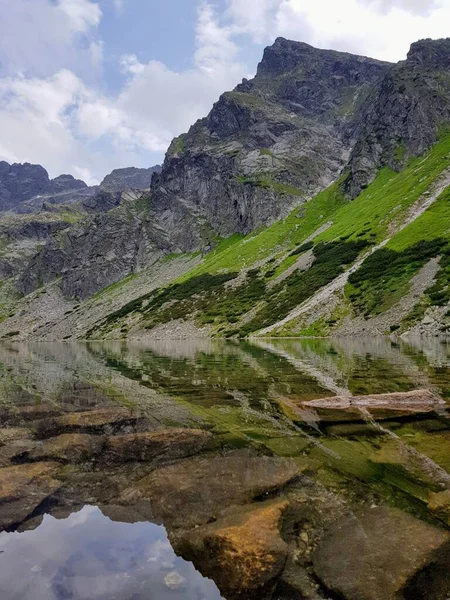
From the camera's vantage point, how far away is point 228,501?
8547 mm

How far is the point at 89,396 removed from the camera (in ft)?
72.9

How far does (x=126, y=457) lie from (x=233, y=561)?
5990 mm

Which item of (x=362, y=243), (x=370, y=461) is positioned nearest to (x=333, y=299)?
(x=362, y=243)

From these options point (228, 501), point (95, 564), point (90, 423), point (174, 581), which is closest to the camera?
point (174, 581)

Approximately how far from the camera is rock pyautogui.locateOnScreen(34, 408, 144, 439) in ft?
47.5

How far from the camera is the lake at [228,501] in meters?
6.20

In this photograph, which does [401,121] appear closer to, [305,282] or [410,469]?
[305,282]

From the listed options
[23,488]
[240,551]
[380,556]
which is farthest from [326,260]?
[240,551]

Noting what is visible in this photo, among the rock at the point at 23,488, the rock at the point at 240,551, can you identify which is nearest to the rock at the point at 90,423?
the rock at the point at 23,488

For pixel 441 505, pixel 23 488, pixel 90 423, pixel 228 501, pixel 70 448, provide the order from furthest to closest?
1. pixel 90 423
2. pixel 70 448
3. pixel 23 488
4. pixel 228 501
5. pixel 441 505

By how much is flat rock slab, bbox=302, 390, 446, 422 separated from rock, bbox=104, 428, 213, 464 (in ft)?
16.0

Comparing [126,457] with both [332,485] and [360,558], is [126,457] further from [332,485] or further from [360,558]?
[360,558]

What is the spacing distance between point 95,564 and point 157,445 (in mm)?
5575

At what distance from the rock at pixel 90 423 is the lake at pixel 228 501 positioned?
0.08 metres
